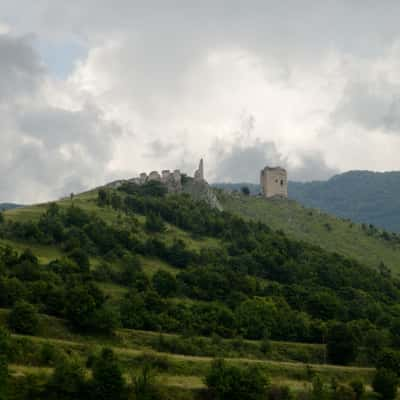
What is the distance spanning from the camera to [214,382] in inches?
2500

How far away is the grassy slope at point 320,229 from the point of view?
16125 centimetres

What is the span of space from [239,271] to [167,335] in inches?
1560

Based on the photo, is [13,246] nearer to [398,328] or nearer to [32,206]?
[32,206]

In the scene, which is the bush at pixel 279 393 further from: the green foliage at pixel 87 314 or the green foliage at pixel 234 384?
the green foliage at pixel 87 314

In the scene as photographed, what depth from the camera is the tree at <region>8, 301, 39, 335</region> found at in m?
71.6

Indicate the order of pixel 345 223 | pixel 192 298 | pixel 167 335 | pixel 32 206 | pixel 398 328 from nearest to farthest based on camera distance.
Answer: pixel 167 335, pixel 398 328, pixel 192 298, pixel 32 206, pixel 345 223

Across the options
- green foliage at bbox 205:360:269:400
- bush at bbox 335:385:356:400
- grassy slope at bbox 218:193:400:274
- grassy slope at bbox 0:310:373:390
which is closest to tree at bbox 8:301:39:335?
grassy slope at bbox 0:310:373:390

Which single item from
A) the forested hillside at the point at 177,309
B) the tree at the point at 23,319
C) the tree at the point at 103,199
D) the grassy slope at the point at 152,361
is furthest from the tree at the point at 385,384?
the tree at the point at 103,199

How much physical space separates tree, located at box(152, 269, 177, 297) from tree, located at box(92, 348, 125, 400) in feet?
129

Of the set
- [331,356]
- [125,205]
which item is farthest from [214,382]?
[125,205]

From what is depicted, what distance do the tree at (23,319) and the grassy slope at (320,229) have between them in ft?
319

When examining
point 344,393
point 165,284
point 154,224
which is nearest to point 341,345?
point 344,393

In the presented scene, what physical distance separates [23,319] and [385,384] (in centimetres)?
3881

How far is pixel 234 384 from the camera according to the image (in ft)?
208
